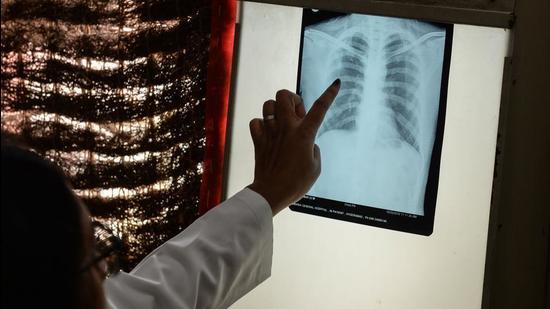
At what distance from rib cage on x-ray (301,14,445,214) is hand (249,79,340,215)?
0.40 metres

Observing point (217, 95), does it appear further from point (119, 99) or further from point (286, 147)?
point (286, 147)

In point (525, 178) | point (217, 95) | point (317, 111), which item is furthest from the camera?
point (217, 95)

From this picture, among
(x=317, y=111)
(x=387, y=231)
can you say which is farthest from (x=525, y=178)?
(x=317, y=111)

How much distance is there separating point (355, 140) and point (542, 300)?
509 millimetres

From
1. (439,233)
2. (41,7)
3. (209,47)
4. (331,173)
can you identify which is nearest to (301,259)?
(331,173)

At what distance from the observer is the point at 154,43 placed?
1.49 m

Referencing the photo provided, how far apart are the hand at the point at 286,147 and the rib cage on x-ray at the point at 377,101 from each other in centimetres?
40

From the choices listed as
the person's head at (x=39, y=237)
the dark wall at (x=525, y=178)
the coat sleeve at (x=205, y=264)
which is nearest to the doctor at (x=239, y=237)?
the coat sleeve at (x=205, y=264)

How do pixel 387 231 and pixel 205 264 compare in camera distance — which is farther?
pixel 387 231

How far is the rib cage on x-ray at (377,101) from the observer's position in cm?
121

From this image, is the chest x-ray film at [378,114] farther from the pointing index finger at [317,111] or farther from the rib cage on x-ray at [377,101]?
the pointing index finger at [317,111]

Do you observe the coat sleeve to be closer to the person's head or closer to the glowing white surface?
the person's head

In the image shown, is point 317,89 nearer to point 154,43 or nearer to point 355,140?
point 355,140

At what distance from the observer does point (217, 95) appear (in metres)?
1.45
